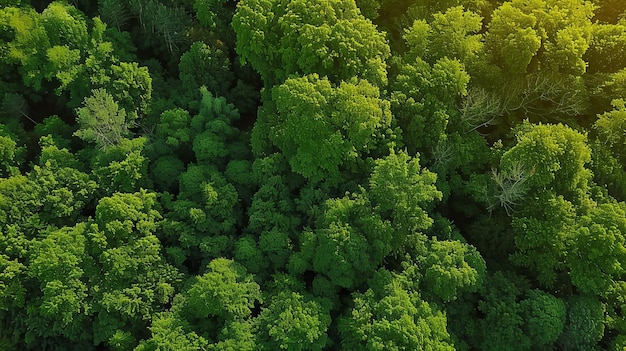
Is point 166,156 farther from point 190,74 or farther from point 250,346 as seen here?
point 250,346

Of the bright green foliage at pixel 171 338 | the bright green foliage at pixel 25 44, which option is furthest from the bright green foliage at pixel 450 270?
the bright green foliage at pixel 25 44

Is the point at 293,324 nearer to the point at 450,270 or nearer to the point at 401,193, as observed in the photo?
the point at 450,270

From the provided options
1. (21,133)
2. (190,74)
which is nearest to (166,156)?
(190,74)

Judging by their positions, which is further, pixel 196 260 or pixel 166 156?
pixel 166 156

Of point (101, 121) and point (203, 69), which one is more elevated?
point (203, 69)

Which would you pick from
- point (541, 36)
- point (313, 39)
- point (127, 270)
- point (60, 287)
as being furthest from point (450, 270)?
point (60, 287)

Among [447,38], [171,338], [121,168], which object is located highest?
[447,38]

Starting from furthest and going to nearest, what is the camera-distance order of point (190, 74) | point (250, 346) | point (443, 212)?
point (190, 74) → point (443, 212) → point (250, 346)

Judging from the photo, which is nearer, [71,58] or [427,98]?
[427,98]
